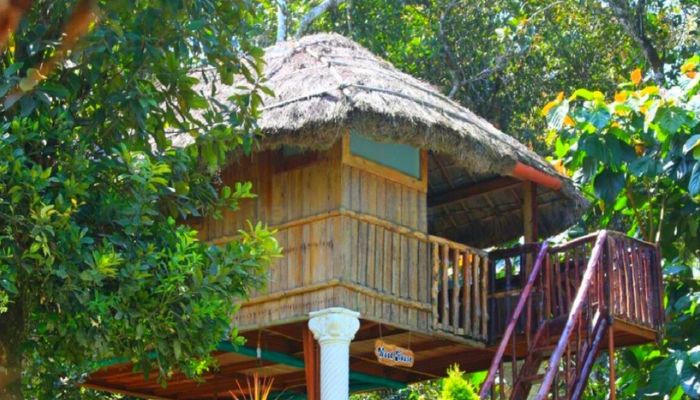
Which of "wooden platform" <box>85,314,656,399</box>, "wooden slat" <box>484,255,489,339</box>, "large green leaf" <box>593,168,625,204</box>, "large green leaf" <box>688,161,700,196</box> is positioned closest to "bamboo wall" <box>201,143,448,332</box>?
"wooden platform" <box>85,314,656,399</box>

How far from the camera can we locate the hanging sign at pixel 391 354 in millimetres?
9762

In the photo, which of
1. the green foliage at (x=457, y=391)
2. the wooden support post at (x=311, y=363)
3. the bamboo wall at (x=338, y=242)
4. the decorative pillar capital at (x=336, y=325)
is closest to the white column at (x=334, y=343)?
the decorative pillar capital at (x=336, y=325)

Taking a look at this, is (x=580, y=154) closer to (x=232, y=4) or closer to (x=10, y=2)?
(x=232, y=4)

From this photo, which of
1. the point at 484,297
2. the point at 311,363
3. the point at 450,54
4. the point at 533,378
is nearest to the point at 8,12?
the point at 533,378

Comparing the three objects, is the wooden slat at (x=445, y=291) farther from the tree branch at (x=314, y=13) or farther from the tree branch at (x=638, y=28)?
the tree branch at (x=314, y=13)

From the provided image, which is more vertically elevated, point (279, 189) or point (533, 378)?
point (279, 189)

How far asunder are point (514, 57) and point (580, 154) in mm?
5601

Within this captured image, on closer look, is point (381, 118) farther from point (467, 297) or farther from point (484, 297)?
point (484, 297)

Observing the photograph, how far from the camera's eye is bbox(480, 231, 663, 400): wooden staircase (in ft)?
30.2

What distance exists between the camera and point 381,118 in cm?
920

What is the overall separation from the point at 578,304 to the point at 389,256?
152 centimetres

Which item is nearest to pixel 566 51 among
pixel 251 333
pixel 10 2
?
pixel 251 333

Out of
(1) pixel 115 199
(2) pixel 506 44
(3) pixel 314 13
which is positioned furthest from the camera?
(3) pixel 314 13

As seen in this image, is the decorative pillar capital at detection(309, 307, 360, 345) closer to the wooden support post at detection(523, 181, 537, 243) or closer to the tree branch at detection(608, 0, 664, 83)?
the wooden support post at detection(523, 181, 537, 243)
